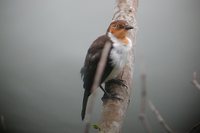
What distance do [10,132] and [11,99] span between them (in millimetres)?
216

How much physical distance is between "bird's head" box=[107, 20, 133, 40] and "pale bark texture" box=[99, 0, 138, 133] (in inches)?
3.4

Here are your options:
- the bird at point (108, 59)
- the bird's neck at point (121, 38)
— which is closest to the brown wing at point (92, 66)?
the bird at point (108, 59)

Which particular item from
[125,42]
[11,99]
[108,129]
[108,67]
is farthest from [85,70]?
[11,99]

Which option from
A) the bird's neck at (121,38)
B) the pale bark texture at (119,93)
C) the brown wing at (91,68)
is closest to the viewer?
the pale bark texture at (119,93)

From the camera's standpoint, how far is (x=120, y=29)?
1.98 metres

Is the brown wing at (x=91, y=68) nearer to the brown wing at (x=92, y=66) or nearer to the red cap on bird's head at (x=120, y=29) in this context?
the brown wing at (x=92, y=66)

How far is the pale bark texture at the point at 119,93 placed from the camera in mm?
1564

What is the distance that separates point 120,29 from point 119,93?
1.14 ft

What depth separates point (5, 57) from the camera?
2906 mm

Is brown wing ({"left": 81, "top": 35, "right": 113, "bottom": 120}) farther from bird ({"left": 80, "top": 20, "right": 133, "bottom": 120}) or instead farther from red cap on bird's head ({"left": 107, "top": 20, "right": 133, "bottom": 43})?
red cap on bird's head ({"left": 107, "top": 20, "right": 133, "bottom": 43})

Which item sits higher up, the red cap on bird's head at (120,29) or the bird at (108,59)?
the red cap on bird's head at (120,29)

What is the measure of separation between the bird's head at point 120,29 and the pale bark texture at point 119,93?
0.09 meters

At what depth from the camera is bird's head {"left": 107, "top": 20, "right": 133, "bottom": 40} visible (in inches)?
78.0

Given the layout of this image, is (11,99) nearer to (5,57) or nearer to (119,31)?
(5,57)
